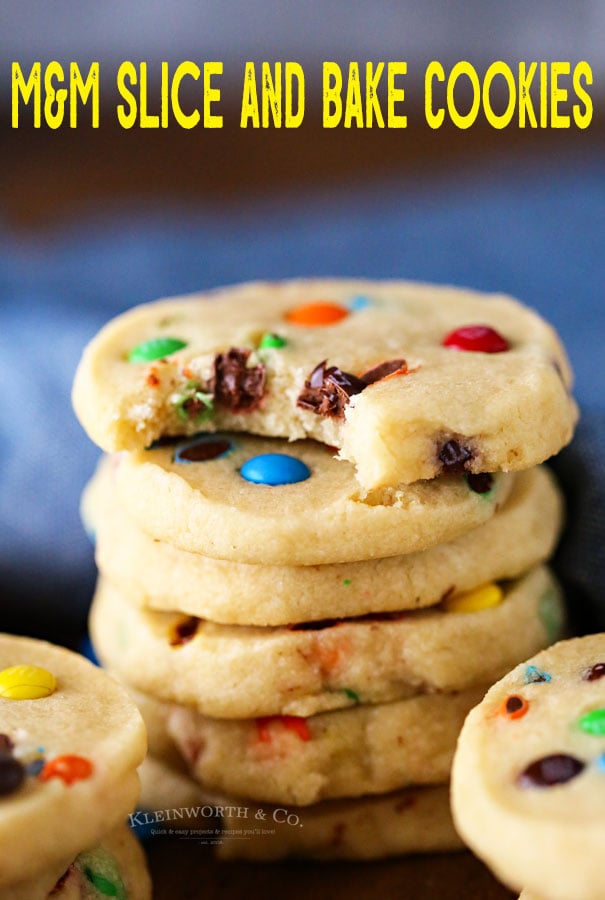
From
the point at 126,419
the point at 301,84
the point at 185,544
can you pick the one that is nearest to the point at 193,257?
the point at 301,84

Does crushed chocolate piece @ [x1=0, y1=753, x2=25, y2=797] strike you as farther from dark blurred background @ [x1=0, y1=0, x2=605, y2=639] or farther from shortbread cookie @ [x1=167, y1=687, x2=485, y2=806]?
dark blurred background @ [x1=0, y1=0, x2=605, y2=639]

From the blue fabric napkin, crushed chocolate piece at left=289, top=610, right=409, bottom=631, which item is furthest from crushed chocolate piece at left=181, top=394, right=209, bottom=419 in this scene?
the blue fabric napkin

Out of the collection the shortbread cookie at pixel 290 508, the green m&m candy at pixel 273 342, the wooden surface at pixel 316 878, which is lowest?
the wooden surface at pixel 316 878

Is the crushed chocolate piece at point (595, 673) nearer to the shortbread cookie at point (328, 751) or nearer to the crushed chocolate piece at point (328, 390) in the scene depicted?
the shortbread cookie at point (328, 751)

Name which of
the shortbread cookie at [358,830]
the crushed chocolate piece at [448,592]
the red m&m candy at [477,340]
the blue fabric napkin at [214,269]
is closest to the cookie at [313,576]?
the crushed chocolate piece at [448,592]

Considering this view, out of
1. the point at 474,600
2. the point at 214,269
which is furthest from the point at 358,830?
the point at 214,269

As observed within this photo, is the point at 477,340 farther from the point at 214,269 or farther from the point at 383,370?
the point at 214,269

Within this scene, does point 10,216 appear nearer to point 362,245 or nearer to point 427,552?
point 362,245

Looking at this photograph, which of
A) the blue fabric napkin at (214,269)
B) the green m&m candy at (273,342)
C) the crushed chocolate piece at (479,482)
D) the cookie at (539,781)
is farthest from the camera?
the blue fabric napkin at (214,269)
